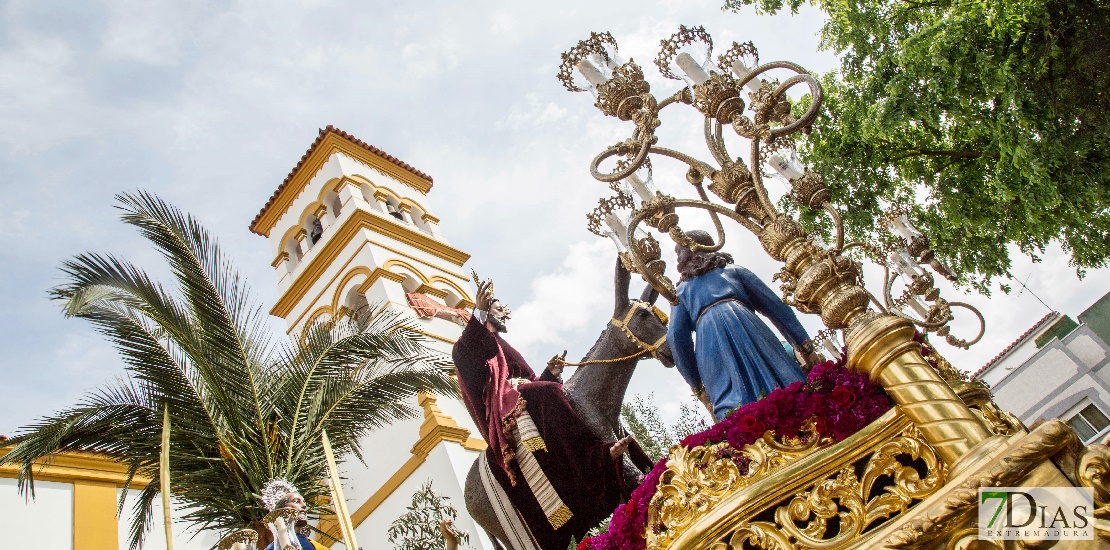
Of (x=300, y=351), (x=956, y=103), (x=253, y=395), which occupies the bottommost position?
(x=956, y=103)

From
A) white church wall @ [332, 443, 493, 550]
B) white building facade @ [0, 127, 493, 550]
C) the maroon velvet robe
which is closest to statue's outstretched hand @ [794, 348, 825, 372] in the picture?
the maroon velvet robe

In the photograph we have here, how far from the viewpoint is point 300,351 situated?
26.4 feet

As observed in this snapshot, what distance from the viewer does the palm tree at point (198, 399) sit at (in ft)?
21.6

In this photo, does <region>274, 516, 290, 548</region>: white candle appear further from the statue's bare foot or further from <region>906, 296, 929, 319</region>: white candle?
<region>906, 296, 929, 319</region>: white candle

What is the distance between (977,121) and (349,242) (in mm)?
13034

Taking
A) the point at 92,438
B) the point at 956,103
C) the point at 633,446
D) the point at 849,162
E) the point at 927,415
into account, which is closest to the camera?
the point at 927,415

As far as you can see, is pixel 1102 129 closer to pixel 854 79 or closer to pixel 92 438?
pixel 854 79

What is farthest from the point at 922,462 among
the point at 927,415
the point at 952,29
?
the point at 952,29

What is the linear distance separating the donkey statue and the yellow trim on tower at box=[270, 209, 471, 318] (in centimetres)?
1134

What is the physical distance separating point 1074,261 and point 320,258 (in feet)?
47.5

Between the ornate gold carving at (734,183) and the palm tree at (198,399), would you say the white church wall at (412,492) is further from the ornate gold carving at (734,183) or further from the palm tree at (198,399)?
the ornate gold carving at (734,183)

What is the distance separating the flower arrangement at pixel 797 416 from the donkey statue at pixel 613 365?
2.45 metres

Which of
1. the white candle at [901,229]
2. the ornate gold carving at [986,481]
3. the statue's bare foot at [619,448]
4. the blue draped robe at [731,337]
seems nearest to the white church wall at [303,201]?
the white candle at [901,229]

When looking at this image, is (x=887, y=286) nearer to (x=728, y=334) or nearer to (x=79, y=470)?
(x=728, y=334)
